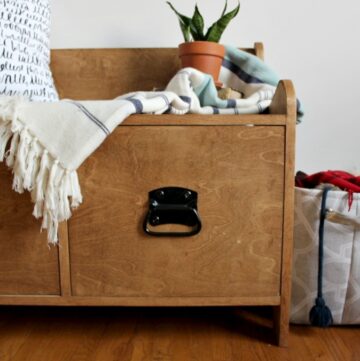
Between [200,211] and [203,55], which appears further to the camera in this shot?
[203,55]

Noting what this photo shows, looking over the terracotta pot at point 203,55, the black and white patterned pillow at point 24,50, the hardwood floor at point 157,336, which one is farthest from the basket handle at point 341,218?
the black and white patterned pillow at point 24,50

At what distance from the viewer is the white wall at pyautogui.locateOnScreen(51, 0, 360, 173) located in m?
1.15

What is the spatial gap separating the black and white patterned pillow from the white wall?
0.22m

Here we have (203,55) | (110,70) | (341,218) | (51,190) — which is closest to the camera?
(51,190)

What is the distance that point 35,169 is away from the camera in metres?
0.69

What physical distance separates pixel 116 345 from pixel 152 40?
2.72ft

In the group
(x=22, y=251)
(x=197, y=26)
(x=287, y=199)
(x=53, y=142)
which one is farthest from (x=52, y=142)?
(x=197, y=26)

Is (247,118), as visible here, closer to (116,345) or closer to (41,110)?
(41,110)

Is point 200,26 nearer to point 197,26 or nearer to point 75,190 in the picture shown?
point 197,26

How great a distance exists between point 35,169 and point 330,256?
0.61m

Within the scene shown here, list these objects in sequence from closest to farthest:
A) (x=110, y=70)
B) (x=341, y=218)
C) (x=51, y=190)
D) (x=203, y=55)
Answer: (x=51, y=190), (x=341, y=218), (x=203, y=55), (x=110, y=70)

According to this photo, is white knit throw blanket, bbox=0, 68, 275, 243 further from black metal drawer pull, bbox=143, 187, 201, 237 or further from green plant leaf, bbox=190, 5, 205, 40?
green plant leaf, bbox=190, 5, 205, 40

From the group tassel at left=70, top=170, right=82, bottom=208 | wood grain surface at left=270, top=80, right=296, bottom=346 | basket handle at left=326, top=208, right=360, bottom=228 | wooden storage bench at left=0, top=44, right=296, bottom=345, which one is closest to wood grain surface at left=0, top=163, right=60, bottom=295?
wooden storage bench at left=0, top=44, right=296, bottom=345

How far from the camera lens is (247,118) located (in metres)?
0.72
